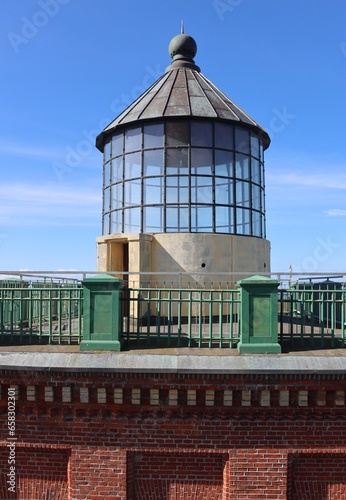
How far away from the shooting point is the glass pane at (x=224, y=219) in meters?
11.0

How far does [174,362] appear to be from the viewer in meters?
6.18

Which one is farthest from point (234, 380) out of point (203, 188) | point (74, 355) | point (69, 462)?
point (203, 188)

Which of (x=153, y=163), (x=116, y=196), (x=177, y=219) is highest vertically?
(x=153, y=163)

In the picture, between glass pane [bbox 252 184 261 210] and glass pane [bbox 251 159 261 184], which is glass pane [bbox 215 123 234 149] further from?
glass pane [bbox 252 184 261 210]

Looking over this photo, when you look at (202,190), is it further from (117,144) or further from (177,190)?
(117,144)

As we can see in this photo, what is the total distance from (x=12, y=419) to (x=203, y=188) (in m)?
7.33

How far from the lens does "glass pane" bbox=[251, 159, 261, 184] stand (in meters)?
11.9

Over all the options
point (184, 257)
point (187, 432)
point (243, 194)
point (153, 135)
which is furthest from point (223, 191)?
point (187, 432)

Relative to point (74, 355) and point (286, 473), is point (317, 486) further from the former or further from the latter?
point (74, 355)

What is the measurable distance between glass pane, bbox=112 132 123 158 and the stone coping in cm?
695

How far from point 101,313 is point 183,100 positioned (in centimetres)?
705

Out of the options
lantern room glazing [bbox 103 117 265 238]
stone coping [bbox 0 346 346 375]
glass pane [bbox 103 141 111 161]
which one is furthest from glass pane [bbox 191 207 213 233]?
stone coping [bbox 0 346 346 375]

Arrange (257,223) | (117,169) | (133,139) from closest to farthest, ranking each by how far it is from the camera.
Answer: (133,139)
(117,169)
(257,223)

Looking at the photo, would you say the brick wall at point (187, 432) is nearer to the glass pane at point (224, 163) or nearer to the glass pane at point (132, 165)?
the glass pane at point (224, 163)
